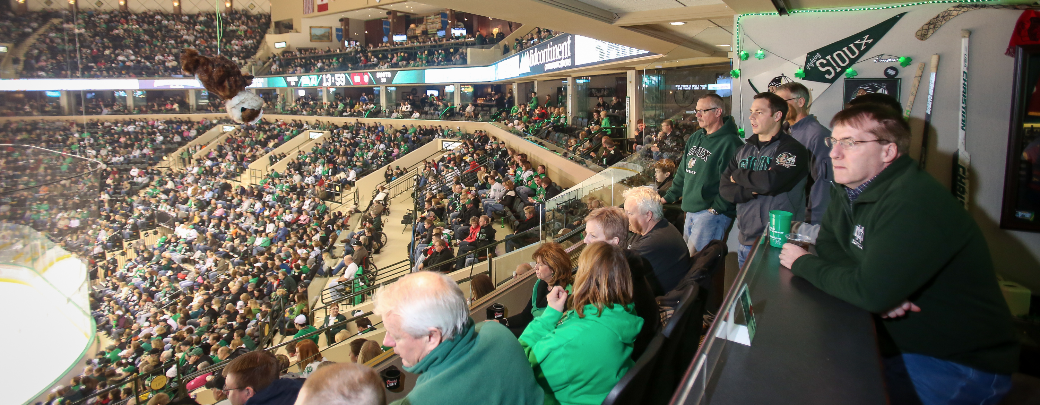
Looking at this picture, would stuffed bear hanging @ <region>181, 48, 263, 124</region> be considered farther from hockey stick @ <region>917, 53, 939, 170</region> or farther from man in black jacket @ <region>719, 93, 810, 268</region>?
hockey stick @ <region>917, 53, 939, 170</region>

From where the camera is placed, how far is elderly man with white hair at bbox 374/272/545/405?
1.52m

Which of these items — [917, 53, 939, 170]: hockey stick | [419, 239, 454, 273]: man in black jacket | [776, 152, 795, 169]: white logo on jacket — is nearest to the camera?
[776, 152, 795, 169]: white logo on jacket

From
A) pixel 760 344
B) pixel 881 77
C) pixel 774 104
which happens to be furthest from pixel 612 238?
pixel 881 77

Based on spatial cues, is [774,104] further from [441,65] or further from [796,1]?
[441,65]

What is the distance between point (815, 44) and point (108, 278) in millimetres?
15613

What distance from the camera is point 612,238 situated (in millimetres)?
2902

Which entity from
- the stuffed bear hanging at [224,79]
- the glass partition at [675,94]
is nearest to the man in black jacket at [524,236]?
the glass partition at [675,94]

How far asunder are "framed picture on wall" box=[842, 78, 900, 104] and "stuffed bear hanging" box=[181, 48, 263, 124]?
243 inches

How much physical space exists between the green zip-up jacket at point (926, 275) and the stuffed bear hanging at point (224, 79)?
6484mm

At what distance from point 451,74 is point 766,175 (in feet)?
76.2

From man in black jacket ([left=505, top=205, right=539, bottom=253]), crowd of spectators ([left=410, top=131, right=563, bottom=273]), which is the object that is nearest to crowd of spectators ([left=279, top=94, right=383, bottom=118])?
crowd of spectators ([left=410, top=131, right=563, bottom=273])

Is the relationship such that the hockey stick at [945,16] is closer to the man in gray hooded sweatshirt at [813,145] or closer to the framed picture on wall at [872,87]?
the framed picture on wall at [872,87]

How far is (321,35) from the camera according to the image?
116ft

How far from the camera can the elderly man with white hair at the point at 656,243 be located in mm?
2969
